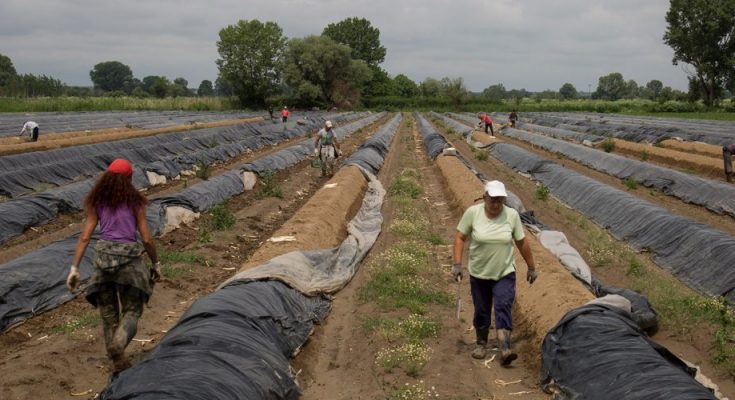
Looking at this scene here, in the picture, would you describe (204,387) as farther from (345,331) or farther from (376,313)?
(376,313)

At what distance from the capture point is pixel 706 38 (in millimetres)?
67500

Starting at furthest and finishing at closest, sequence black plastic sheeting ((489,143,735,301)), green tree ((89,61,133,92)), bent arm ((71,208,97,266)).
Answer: green tree ((89,61,133,92))
black plastic sheeting ((489,143,735,301))
bent arm ((71,208,97,266))

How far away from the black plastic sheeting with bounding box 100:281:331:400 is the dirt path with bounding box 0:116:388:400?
1.42 metres

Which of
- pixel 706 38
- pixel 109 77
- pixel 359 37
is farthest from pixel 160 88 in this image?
pixel 706 38

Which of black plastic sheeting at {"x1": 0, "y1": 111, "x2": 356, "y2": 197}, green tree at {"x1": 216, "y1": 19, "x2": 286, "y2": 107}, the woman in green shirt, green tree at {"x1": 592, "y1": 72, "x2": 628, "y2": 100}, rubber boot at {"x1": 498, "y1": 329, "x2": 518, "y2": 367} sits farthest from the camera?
green tree at {"x1": 592, "y1": 72, "x2": 628, "y2": 100}

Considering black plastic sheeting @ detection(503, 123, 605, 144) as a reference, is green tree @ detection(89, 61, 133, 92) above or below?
above

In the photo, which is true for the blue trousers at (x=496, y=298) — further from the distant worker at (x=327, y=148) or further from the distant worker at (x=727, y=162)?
the distant worker at (x=727, y=162)

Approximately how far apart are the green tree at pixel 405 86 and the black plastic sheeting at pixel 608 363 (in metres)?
101

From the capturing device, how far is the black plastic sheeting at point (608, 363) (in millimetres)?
4672

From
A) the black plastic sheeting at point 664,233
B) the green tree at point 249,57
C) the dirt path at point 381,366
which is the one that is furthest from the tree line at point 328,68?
the dirt path at point 381,366

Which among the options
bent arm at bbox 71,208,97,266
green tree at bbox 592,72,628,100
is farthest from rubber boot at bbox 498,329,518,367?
green tree at bbox 592,72,628,100

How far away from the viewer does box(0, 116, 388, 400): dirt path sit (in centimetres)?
618

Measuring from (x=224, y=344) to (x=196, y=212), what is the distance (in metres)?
9.84

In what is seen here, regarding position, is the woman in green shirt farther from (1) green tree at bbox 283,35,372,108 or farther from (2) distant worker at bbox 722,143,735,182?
(1) green tree at bbox 283,35,372,108
